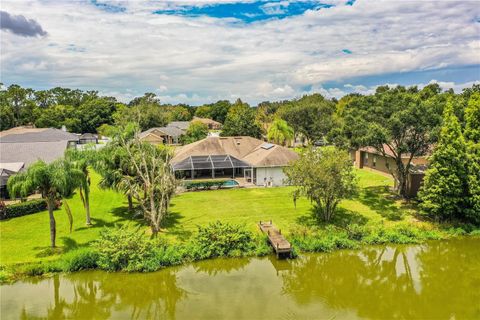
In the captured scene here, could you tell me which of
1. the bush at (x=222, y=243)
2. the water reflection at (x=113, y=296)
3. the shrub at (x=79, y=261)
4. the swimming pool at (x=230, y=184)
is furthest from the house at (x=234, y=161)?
the water reflection at (x=113, y=296)

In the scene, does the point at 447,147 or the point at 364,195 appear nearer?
the point at 447,147

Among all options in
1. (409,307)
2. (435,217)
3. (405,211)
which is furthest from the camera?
(405,211)

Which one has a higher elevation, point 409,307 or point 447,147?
point 447,147

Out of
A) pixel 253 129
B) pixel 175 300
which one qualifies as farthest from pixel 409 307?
pixel 253 129

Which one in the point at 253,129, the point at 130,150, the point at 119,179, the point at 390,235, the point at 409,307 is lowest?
the point at 409,307

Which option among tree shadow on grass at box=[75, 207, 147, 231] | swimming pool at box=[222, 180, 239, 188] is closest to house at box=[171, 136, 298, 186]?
swimming pool at box=[222, 180, 239, 188]

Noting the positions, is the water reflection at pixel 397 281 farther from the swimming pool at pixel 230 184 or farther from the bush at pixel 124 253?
the swimming pool at pixel 230 184

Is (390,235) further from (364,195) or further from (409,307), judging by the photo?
(364,195)
